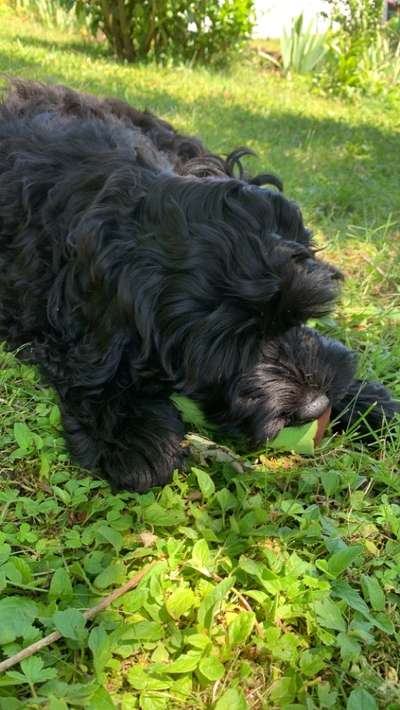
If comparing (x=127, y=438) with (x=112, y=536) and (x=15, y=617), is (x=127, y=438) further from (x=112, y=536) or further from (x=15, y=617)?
(x=15, y=617)

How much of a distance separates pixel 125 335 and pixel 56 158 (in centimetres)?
102

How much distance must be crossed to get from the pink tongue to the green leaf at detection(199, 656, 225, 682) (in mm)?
965

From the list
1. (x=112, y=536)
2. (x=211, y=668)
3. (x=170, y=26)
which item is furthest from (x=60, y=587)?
(x=170, y=26)

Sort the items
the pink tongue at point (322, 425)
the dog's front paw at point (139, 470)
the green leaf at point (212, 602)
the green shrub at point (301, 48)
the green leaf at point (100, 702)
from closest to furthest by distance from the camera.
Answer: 1. the green leaf at point (100, 702)
2. the green leaf at point (212, 602)
3. the dog's front paw at point (139, 470)
4. the pink tongue at point (322, 425)
5. the green shrub at point (301, 48)

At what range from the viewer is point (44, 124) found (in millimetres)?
3312

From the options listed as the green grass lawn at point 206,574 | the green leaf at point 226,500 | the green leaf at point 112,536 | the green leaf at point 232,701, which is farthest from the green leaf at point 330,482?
the green leaf at point 232,701

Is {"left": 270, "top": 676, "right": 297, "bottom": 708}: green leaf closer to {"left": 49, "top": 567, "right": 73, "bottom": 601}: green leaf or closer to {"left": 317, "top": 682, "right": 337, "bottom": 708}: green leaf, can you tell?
{"left": 317, "top": 682, "right": 337, "bottom": 708}: green leaf

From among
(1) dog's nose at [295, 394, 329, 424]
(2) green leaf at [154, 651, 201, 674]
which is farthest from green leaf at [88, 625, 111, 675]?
(1) dog's nose at [295, 394, 329, 424]

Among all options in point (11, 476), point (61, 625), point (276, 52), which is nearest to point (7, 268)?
point (11, 476)

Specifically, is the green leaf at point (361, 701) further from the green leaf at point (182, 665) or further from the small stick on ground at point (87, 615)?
the small stick on ground at point (87, 615)

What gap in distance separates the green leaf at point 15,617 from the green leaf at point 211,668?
17.7 inches

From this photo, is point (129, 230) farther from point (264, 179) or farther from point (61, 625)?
point (61, 625)

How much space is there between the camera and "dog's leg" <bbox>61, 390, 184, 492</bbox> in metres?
2.36

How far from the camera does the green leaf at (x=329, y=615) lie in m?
1.84
